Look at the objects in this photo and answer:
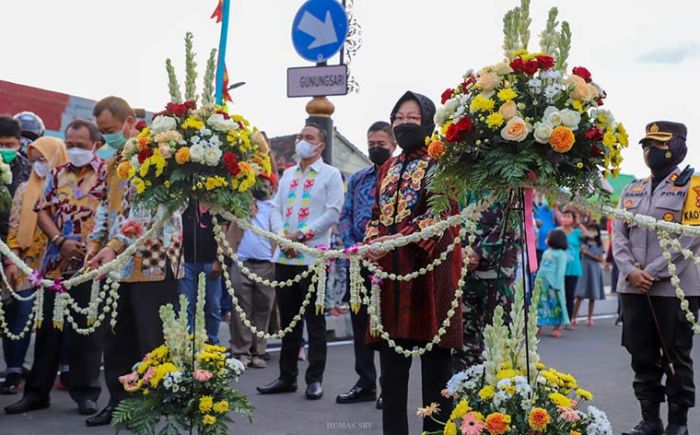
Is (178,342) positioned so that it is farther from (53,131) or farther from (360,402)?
(53,131)

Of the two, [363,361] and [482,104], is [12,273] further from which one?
[482,104]

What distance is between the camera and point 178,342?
494cm

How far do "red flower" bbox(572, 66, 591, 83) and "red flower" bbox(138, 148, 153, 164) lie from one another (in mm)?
2416

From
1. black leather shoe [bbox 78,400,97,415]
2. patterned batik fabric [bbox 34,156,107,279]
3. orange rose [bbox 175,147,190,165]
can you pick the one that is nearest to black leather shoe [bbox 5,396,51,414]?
black leather shoe [bbox 78,400,97,415]

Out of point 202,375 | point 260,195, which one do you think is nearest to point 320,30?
point 260,195

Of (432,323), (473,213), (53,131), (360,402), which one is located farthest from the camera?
(53,131)

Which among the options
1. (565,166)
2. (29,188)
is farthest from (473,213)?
(29,188)

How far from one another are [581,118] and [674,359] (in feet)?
9.06

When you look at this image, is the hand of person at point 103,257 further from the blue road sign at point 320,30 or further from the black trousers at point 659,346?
the blue road sign at point 320,30

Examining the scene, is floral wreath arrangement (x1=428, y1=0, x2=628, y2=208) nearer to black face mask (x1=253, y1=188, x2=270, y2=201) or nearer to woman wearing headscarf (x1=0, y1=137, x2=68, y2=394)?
woman wearing headscarf (x1=0, y1=137, x2=68, y2=394)

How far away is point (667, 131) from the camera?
228 inches

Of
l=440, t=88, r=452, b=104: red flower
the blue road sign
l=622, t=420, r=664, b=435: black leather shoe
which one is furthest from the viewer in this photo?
the blue road sign

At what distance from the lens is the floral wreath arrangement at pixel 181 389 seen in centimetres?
468

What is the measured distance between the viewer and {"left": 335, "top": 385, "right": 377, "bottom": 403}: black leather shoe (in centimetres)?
689
